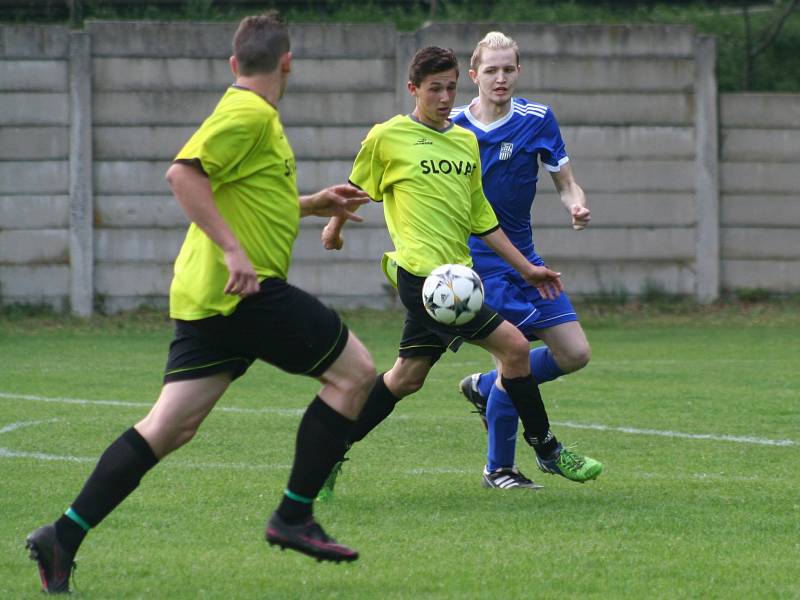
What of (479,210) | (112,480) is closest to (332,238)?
(479,210)

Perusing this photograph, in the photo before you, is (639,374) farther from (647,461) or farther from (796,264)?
(796,264)

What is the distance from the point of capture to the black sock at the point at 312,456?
4.66 m

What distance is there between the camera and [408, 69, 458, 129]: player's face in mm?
6004

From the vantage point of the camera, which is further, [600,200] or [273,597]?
[600,200]

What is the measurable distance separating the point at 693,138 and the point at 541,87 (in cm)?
178

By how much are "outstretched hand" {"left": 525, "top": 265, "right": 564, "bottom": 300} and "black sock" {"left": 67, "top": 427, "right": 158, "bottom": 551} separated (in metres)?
2.36

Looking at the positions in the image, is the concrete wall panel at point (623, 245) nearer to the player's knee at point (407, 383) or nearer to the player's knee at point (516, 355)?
the player's knee at point (407, 383)

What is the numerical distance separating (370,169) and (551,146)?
1107 mm

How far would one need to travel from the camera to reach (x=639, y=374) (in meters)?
11.0

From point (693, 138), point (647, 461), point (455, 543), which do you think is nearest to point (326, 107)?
point (693, 138)

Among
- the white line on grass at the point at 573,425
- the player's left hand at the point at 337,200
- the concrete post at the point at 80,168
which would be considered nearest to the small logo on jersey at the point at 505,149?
the player's left hand at the point at 337,200

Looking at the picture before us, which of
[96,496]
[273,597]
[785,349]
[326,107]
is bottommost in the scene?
[785,349]

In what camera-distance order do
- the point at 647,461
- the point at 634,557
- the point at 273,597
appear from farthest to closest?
the point at 647,461, the point at 634,557, the point at 273,597

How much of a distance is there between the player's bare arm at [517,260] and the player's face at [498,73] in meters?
0.77
